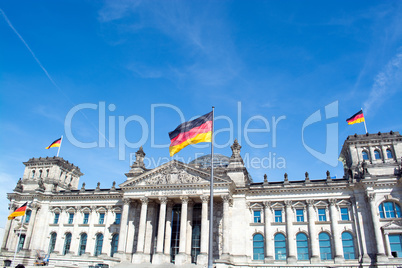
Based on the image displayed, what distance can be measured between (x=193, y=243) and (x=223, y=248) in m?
6.78

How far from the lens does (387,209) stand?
43.7 metres

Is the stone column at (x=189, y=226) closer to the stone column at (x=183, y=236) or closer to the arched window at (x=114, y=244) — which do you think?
the stone column at (x=183, y=236)

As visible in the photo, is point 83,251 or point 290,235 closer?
point 290,235

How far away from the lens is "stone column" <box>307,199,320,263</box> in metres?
43.6

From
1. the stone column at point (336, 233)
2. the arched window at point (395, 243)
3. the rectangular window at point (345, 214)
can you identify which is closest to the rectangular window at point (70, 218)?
the stone column at point (336, 233)

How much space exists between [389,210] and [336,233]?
25.7ft

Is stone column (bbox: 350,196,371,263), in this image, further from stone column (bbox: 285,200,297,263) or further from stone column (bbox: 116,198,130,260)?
stone column (bbox: 116,198,130,260)

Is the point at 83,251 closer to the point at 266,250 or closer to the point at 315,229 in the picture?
the point at 266,250

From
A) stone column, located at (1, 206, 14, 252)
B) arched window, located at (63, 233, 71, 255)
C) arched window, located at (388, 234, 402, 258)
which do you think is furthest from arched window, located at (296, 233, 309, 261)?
stone column, located at (1, 206, 14, 252)

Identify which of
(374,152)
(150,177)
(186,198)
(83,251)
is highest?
(374,152)

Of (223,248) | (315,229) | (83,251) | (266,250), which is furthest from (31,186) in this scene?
(315,229)

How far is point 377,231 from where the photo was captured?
137ft

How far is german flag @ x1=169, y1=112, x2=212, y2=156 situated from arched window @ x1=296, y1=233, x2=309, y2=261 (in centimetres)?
2431

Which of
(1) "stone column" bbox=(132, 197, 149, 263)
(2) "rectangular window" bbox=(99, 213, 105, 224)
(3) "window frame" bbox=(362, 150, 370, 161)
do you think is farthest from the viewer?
(2) "rectangular window" bbox=(99, 213, 105, 224)
